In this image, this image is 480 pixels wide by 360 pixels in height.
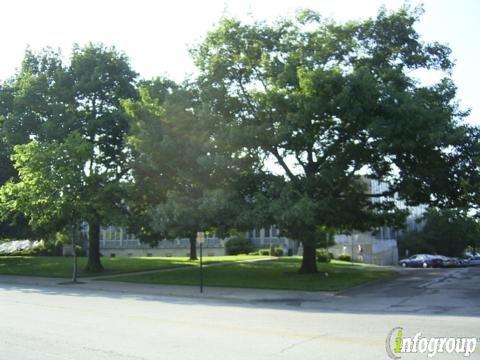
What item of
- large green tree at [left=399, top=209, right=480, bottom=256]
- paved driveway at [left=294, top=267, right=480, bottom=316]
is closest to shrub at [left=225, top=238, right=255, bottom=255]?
large green tree at [left=399, top=209, right=480, bottom=256]

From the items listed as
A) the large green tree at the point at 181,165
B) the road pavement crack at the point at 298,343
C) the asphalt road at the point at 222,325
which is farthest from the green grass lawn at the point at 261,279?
the road pavement crack at the point at 298,343

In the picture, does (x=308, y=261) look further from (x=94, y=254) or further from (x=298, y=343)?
(x=298, y=343)

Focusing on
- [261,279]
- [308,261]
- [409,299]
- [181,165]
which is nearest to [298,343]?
[409,299]

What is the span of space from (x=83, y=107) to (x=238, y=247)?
29.6m

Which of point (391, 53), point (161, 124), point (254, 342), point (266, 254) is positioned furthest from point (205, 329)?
point (266, 254)

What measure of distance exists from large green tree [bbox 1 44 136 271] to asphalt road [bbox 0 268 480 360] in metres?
14.7

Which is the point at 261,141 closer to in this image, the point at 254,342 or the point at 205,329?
the point at 205,329

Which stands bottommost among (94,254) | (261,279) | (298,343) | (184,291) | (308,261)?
(184,291)

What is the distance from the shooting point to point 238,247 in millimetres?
59969

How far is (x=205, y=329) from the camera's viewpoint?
1156 cm

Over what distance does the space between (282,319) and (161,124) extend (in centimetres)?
1431

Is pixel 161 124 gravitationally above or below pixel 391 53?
below

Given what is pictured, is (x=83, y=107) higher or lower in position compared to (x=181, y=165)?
higher

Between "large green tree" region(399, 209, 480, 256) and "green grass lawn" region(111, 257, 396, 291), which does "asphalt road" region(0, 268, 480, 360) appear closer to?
"green grass lawn" region(111, 257, 396, 291)
